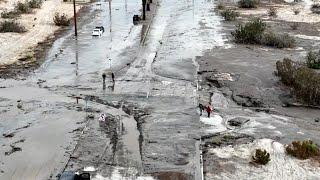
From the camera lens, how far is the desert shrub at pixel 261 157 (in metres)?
20.0

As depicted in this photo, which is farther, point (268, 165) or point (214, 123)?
point (214, 123)

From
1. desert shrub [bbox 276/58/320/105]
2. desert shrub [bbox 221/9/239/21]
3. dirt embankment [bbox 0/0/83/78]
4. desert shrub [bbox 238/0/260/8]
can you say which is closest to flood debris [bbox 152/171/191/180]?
desert shrub [bbox 276/58/320/105]

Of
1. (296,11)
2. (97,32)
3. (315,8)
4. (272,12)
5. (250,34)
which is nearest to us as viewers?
(250,34)

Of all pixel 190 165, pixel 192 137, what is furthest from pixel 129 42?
pixel 190 165

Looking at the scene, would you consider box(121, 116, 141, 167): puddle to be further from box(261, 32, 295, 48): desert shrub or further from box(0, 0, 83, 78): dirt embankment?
box(261, 32, 295, 48): desert shrub

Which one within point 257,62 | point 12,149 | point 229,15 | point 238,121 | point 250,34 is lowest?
point 12,149

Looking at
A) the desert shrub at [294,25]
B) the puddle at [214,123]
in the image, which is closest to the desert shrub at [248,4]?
the desert shrub at [294,25]

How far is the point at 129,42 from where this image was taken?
4212cm

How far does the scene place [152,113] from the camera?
84.1 feet

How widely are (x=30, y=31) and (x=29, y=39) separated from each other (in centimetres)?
342

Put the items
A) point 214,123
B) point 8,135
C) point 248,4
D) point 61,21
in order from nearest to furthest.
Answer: point 8,135 → point 214,123 → point 61,21 → point 248,4

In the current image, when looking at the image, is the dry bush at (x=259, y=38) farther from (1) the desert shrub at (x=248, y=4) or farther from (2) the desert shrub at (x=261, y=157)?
(2) the desert shrub at (x=261, y=157)

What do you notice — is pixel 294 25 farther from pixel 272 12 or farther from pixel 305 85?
pixel 305 85

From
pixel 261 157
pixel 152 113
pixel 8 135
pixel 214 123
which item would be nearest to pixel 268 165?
pixel 261 157
